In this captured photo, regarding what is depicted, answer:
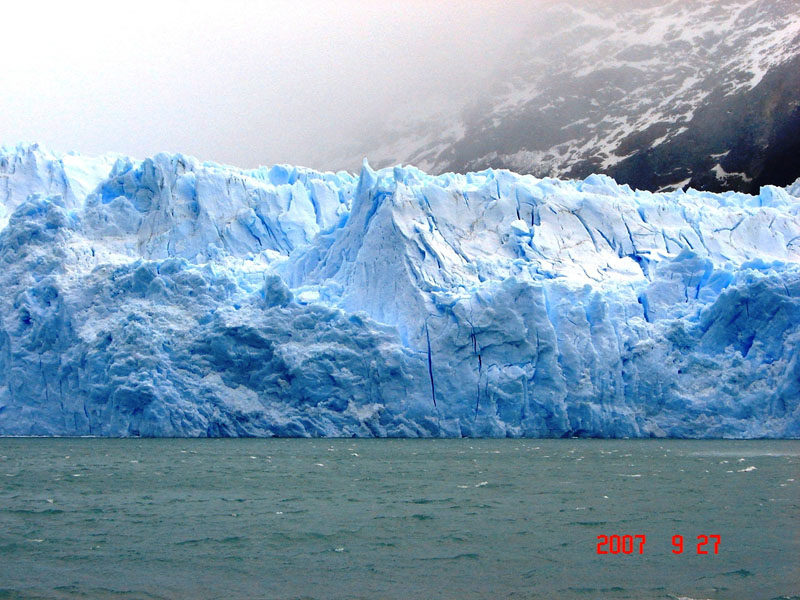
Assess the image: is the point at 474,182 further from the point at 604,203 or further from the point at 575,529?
the point at 575,529

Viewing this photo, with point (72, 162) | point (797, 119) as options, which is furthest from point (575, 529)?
point (797, 119)
